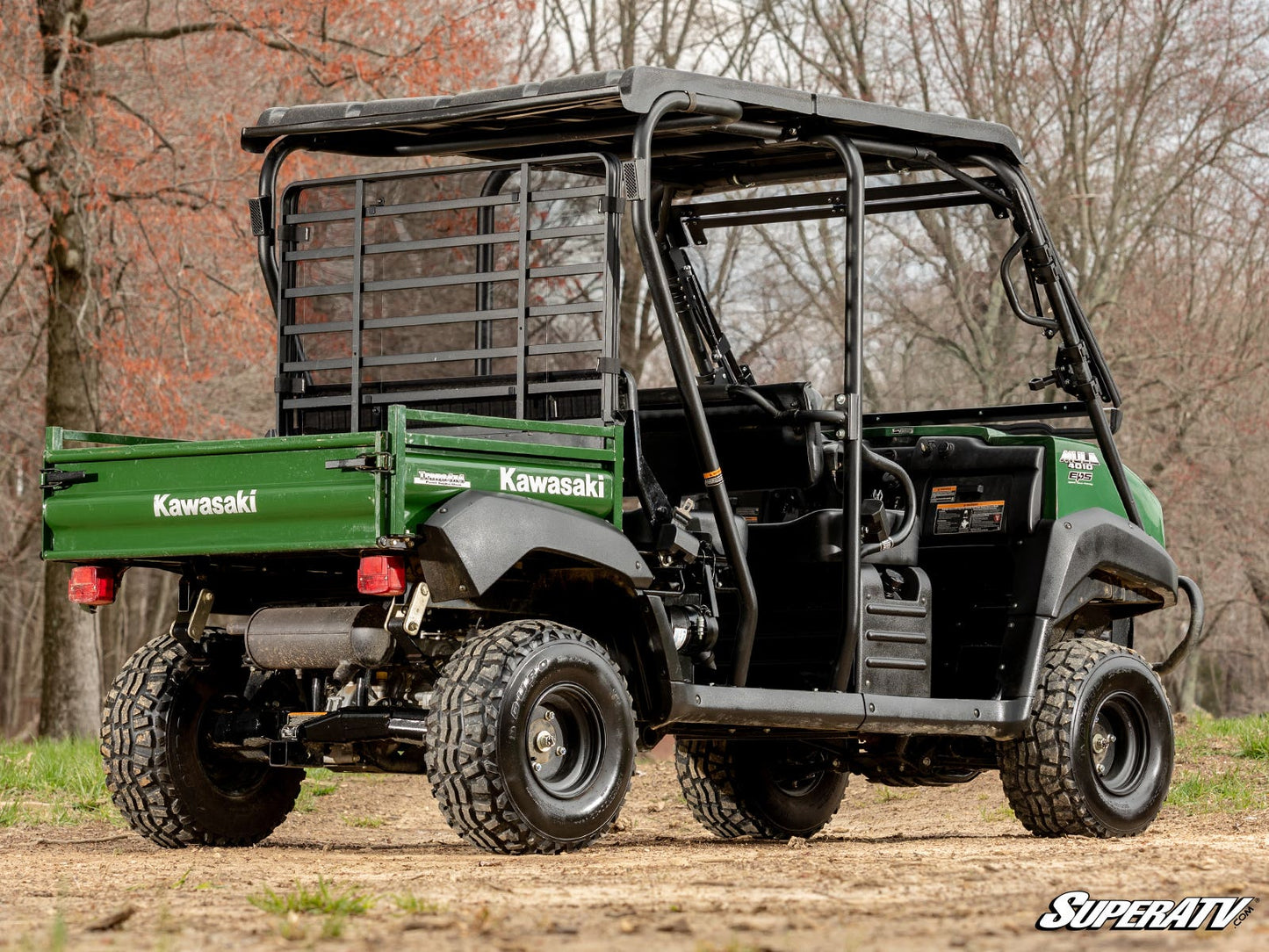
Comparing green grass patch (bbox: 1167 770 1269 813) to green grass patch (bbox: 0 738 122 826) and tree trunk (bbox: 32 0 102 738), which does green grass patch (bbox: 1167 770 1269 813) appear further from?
tree trunk (bbox: 32 0 102 738)

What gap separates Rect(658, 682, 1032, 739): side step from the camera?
7.15 metres

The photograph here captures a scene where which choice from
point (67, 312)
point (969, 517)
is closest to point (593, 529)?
point (969, 517)

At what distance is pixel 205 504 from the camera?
6.61m

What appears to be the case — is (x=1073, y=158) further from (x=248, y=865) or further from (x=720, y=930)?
(x=720, y=930)

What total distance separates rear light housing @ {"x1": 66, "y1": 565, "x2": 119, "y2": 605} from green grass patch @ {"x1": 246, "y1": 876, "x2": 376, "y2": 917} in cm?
237

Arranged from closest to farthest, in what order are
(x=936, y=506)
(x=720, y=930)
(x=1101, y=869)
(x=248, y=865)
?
(x=720, y=930) < (x=1101, y=869) < (x=248, y=865) < (x=936, y=506)

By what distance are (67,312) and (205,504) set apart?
8.47 meters

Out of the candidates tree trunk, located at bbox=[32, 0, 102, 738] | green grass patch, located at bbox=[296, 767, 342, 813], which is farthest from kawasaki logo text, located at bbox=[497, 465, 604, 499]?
tree trunk, located at bbox=[32, 0, 102, 738]

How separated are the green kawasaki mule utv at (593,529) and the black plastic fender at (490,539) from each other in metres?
0.01

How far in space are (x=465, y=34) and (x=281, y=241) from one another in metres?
8.60

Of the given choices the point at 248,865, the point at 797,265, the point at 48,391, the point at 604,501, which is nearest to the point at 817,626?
the point at 604,501

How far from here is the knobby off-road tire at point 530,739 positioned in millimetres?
6363

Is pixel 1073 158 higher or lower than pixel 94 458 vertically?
higher

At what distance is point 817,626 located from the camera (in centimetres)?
805
